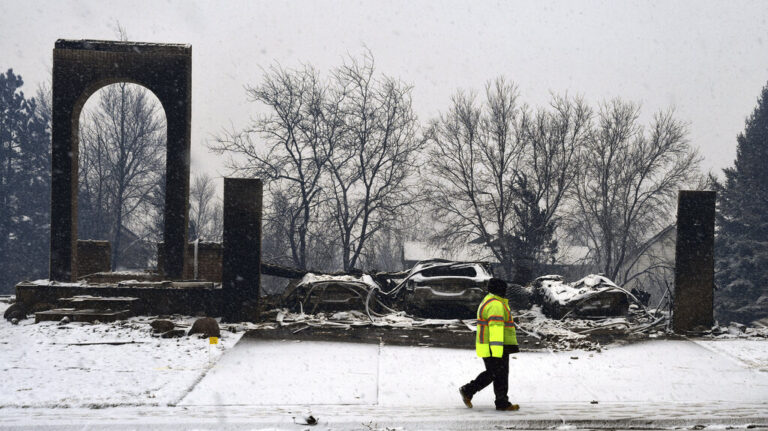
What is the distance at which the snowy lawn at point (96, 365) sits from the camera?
7.48 metres

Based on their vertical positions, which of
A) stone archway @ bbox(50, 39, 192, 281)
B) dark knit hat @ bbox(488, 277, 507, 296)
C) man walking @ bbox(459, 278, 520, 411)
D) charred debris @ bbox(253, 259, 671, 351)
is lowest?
charred debris @ bbox(253, 259, 671, 351)

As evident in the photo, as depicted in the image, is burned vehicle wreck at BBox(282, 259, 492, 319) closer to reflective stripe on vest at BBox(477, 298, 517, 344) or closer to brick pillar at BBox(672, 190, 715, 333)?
brick pillar at BBox(672, 190, 715, 333)

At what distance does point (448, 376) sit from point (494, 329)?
2227 mm

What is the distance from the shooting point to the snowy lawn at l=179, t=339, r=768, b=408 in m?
7.92

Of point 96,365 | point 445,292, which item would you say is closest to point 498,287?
point 96,365

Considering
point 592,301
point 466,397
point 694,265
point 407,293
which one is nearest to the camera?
point 466,397

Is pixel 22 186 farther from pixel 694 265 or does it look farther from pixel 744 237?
pixel 744 237

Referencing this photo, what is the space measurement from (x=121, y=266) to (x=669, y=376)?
4398cm

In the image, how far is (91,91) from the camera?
653 inches

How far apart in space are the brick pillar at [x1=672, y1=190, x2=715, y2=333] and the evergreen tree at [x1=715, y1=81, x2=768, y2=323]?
28996mm

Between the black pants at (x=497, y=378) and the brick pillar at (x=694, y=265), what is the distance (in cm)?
738

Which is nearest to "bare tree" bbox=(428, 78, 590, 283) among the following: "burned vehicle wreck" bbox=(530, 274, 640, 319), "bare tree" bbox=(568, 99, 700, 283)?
"bare tree" bbox=(568, 99, 700, 283)

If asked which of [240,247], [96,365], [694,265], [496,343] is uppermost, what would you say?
[240,247]

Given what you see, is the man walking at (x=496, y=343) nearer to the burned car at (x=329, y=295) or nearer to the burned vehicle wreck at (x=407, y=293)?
the burned vehicle wreck at (x=407, y=293)
